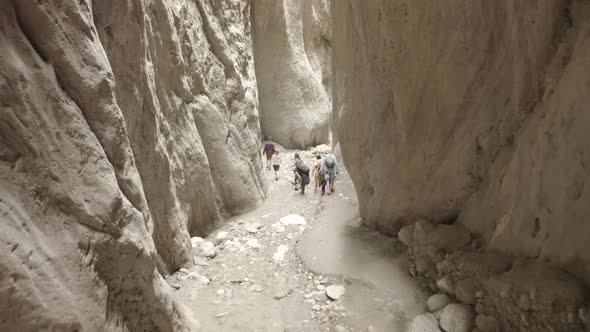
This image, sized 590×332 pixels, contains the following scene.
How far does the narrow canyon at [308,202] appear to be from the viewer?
213 cm

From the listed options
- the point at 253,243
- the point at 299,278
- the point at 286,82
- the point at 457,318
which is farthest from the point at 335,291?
the point at 286,82

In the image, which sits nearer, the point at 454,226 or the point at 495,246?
the point at 495,246

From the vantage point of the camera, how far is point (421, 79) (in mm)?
4141

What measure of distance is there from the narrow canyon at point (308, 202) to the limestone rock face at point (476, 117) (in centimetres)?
2

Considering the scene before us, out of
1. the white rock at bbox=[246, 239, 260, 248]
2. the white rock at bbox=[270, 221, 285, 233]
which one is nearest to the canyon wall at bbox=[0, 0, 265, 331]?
the white rock at bbox=[246, 239, 260, 248]

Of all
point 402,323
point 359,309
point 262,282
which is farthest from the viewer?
point 262,282

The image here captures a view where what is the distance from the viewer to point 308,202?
748 cm

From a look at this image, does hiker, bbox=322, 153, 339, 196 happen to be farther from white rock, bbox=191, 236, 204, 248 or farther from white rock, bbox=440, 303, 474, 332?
white rock, bbox=440, 303, 474, 332

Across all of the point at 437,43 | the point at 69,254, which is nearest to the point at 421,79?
the point at 437,43

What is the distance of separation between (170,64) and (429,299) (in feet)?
14.1

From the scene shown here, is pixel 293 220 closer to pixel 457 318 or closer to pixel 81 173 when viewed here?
pixel 457 318

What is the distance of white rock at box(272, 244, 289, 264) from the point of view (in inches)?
208

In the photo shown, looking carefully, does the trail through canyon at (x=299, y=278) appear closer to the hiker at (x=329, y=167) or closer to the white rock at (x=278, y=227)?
the white rock at (x=278, y=227)

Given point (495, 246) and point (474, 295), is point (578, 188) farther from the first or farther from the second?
point (474, 295)
